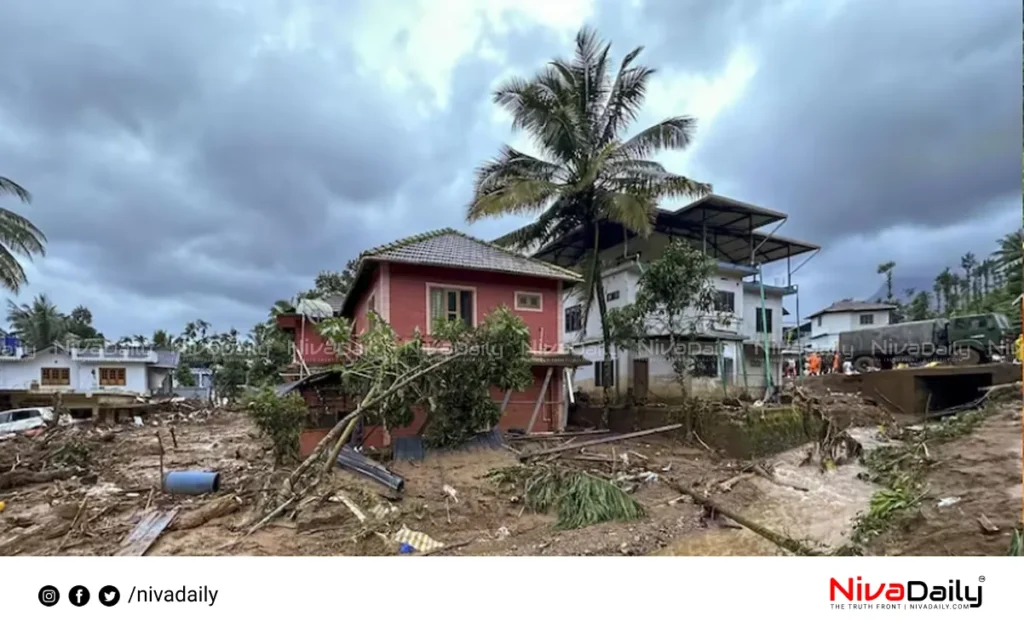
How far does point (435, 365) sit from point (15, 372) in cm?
2125

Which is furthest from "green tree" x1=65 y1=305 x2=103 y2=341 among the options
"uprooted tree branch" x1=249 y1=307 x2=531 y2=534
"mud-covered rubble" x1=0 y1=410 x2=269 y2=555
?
"uprooted tree branch" x1=249 y1=307 x2=531 y2=534

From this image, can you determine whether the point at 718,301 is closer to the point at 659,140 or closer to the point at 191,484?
the point at 659,140

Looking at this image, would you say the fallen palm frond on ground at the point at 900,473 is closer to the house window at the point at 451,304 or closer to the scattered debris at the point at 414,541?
the scattered debris at the point at 414,541

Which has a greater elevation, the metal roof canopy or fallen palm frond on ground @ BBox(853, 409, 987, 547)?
the metal roof canopy

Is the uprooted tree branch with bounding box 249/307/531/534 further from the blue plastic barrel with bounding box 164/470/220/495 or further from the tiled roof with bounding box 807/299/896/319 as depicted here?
the tiled roof with bounding box 807/299/896/319

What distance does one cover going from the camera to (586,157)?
33.2ft

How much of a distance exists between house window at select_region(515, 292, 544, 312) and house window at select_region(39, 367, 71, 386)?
20.1 metres

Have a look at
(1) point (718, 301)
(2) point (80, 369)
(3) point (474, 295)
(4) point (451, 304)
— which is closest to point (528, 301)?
(3) point (474, 295)

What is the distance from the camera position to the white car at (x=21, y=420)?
39.5ft

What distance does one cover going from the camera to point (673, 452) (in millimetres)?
8289

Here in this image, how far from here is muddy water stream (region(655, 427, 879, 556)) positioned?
4309 mm

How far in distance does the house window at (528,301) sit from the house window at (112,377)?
65.7ft
